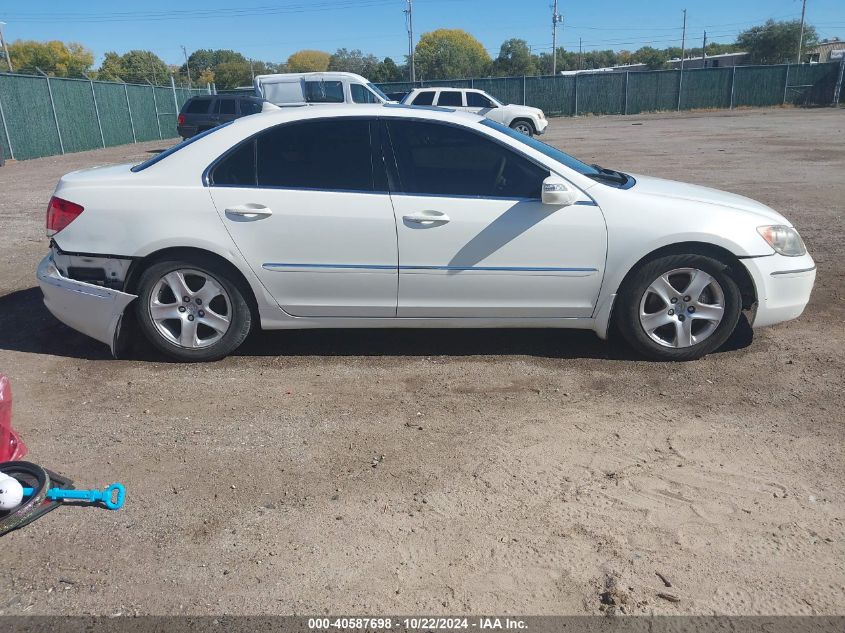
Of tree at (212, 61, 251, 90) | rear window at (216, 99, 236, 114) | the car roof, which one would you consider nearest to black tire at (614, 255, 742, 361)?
the car roof

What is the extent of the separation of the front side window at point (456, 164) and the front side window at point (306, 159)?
0.21 meters

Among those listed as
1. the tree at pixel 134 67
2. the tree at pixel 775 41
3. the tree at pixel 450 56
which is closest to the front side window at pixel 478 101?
the tree at pixel 450 56

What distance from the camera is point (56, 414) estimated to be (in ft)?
13.0

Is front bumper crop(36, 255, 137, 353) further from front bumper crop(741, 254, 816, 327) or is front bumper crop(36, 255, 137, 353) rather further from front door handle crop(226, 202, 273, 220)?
front bumper crop(741, 254, 816, 327)

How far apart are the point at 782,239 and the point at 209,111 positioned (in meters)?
19.2

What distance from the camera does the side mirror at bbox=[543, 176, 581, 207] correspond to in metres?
4.23

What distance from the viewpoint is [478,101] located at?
24.1m

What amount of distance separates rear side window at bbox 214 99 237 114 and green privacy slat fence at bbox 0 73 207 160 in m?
6.85

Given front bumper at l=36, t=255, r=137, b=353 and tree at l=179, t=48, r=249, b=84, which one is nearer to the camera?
front bumper at l=36, t=255, r=137, b=353

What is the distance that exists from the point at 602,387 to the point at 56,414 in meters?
3.26

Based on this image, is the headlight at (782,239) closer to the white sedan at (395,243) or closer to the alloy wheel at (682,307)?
the white sedan at (395,243)

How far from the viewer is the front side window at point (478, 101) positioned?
78.4ft

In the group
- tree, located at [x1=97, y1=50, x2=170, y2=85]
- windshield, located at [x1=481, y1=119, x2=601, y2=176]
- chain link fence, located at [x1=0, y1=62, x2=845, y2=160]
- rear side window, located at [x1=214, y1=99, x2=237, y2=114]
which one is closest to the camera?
windshield, located at [x1=481, y1=119, x2=601, y2=176]

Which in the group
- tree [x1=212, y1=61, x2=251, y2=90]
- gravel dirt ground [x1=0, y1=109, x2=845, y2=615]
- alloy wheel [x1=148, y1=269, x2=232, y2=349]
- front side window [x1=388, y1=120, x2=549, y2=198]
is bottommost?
gravel dirt ground [x1=0, y1=109, x2=845, y2=615]
